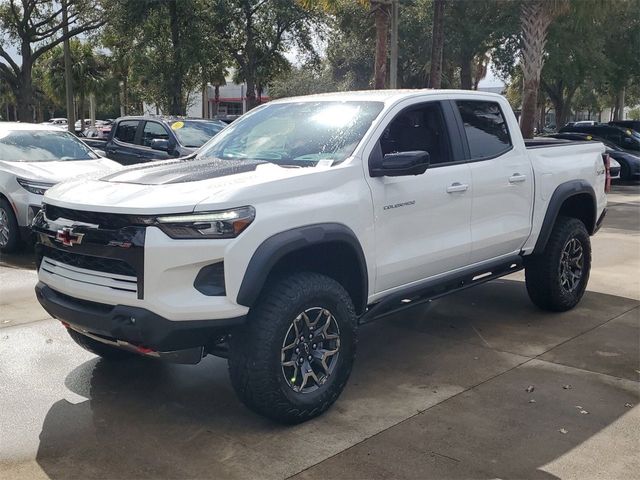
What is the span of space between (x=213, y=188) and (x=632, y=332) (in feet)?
13.5

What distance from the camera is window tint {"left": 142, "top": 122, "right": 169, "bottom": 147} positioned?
11.6 meters

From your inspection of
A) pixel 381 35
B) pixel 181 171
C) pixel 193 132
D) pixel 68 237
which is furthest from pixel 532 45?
pixel 68 237

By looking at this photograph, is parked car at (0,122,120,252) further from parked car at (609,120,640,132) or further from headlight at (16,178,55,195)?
parked car at (609,120,640,132)

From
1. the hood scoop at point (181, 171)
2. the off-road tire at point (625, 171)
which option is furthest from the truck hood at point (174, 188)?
the off-road tire at point (625, 171)

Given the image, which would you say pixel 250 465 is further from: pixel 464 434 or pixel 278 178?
pixel 278 178

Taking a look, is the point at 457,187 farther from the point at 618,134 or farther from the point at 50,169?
the point at 618,134

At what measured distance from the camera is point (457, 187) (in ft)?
16.7

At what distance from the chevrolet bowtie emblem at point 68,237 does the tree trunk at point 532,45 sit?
15295 mm

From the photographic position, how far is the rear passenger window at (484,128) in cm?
548

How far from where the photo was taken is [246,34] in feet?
81.7

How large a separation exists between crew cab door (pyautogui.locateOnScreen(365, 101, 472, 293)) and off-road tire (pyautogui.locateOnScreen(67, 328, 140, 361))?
196 centimetres

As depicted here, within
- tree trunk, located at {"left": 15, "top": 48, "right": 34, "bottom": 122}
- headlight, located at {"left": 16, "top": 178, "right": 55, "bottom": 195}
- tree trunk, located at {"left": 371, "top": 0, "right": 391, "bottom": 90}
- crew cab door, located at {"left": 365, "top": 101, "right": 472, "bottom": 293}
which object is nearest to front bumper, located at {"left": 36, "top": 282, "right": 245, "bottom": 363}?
crew cab door, located at {"left": 365, "top": 101, "right": 472, "bottom": 293}

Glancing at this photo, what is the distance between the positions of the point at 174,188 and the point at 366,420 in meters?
1.79

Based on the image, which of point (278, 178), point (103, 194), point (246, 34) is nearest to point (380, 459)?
point (278, 178)
